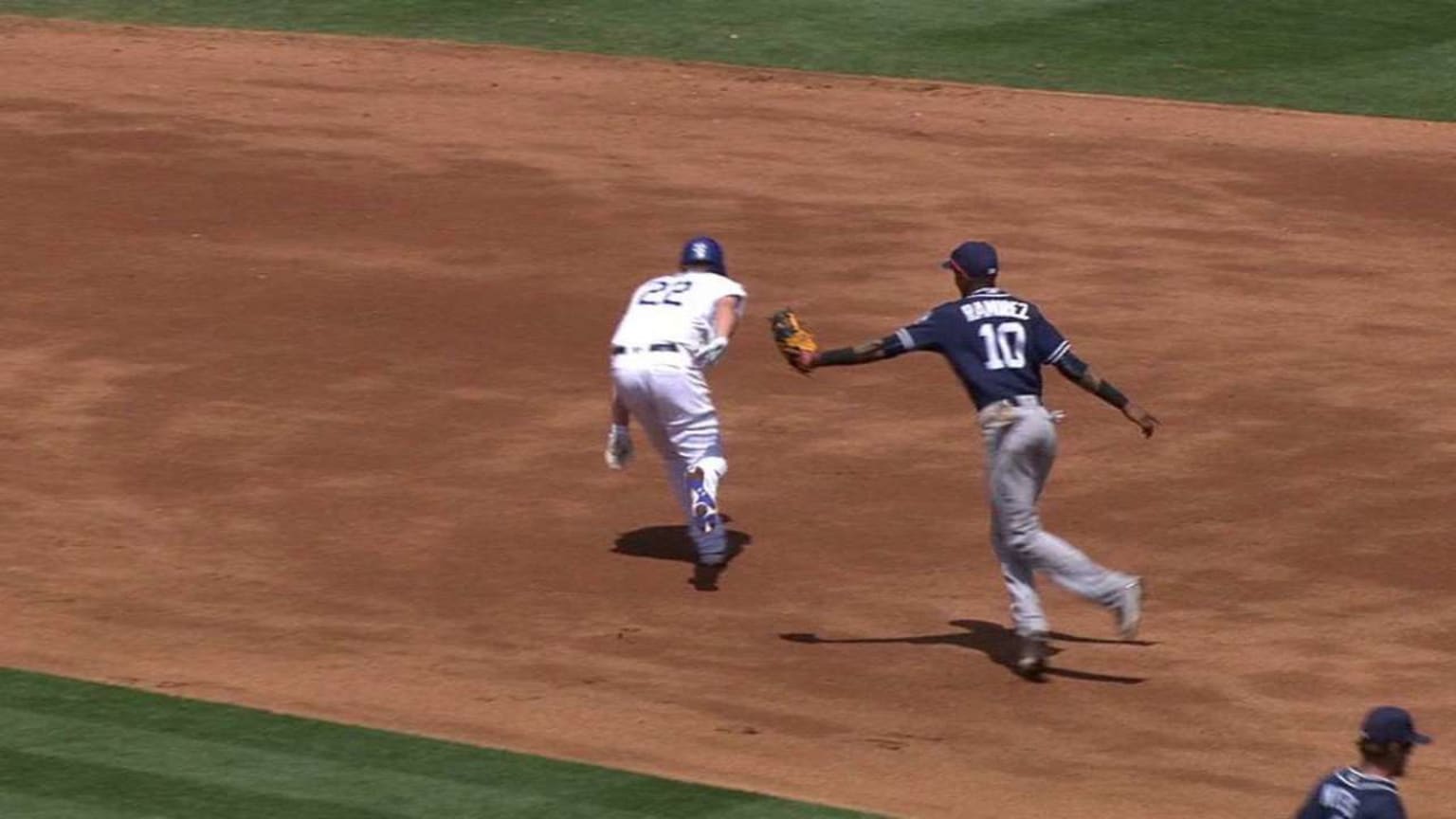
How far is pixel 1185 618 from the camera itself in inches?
602

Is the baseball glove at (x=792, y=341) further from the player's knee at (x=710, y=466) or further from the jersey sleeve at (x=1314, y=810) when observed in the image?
the jersey sleeve at (x=1314, y=810)

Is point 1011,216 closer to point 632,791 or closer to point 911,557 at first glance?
point 911,557

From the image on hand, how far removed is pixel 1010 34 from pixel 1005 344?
53.9 feet

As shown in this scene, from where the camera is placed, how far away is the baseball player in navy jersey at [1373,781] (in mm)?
9258

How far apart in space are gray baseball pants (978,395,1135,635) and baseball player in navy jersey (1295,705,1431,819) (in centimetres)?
441

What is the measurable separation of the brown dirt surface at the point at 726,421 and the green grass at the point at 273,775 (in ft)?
1.27

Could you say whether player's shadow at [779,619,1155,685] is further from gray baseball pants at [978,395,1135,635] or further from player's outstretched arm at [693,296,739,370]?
player's outstretched arm at [693,296,739,370]

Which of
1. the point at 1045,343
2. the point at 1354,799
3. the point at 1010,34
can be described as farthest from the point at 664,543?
the point at 1010,34

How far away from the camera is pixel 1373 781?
30.7 ft

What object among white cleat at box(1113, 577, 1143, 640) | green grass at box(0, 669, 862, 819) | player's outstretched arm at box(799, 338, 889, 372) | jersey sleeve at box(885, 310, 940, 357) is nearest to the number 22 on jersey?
player's outstretched arm at box(799, 338, 889, 372)

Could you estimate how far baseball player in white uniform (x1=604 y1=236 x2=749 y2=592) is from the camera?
1517 cm

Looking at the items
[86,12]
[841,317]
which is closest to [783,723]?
[841,317]

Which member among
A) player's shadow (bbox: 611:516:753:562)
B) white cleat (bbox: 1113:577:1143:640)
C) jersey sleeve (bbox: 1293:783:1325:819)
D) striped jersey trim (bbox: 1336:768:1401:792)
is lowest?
player's shadow (bbox: 611:516:753:562)

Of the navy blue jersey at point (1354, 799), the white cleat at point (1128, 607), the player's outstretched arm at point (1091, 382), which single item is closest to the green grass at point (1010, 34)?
the player's outstretched arm at point (1091, 382)
